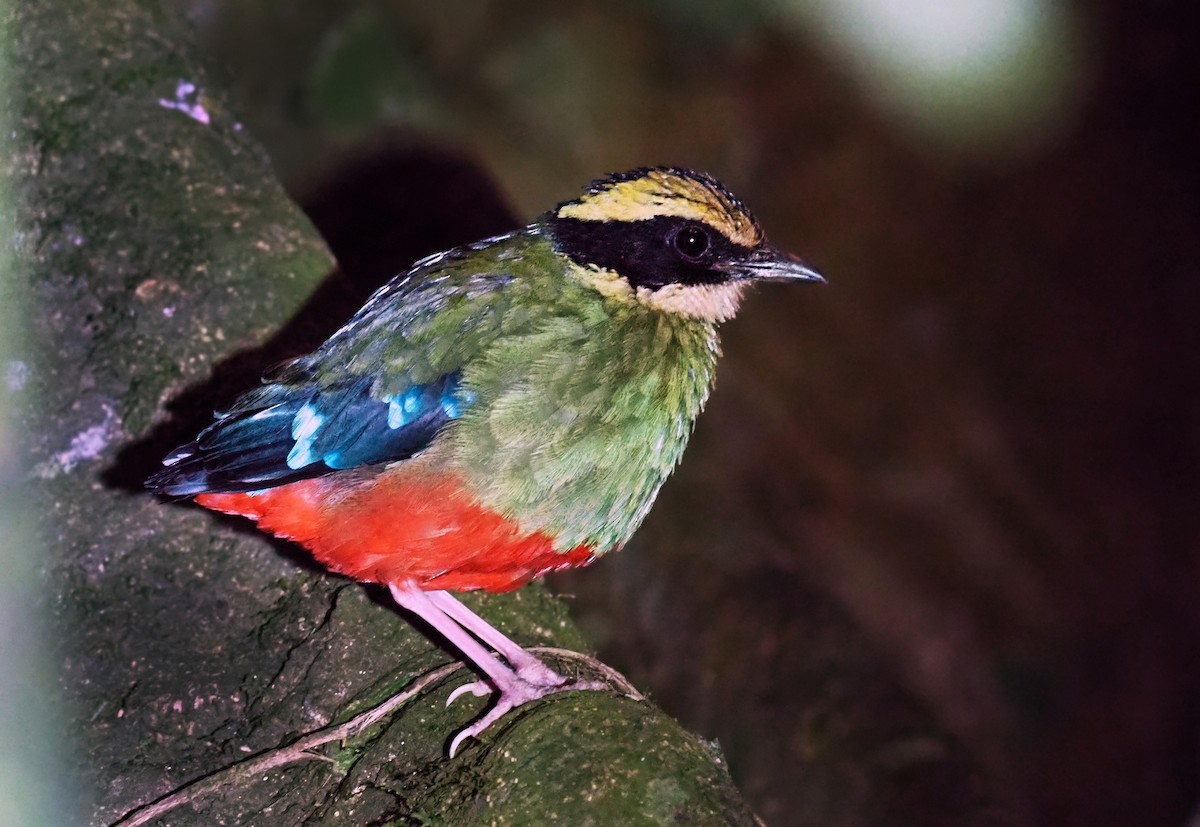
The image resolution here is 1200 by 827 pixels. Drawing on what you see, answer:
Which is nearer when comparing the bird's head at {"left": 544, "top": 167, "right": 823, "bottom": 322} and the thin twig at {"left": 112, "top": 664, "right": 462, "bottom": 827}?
the thin twig at {"left": 112, "top": 664, "right": 462, "bottom": 827}

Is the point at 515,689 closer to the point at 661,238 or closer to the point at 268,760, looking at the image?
the point at 268,760

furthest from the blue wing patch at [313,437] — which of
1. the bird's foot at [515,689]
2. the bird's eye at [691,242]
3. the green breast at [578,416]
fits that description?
the bird's eye at [691,242]

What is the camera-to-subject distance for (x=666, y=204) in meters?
3.60

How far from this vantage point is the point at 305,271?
16.5 ft

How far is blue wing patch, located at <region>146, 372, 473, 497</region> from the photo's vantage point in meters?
3.41

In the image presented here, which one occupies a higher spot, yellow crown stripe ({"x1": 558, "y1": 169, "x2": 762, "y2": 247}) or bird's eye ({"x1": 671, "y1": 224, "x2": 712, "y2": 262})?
yellow crown stripe ({"x1": 558, "y1": 169, "x2": 762, "y2": 247})

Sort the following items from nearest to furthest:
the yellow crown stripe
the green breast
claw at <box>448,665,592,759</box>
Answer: claw at <box>448,665,592,759</box>
the green breast
the yellow crown stripe

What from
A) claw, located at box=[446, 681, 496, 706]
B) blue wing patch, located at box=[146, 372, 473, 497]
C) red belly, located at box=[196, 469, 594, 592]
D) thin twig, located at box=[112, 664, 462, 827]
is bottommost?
thin twig, located at box=[112, 664, 462, 827]

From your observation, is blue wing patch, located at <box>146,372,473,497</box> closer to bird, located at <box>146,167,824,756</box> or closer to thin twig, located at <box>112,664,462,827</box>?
bird, located at <box>146,167,824,756</box>

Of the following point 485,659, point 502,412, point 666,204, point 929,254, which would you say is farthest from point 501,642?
point 929,254

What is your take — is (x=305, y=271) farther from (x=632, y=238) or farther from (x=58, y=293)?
(x=632, y=238)

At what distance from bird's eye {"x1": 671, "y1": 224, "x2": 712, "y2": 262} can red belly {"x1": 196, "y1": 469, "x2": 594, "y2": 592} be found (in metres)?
1.07

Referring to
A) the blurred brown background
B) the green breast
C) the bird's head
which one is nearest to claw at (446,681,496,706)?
the green breast

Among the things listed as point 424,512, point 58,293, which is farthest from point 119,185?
point 424,512
